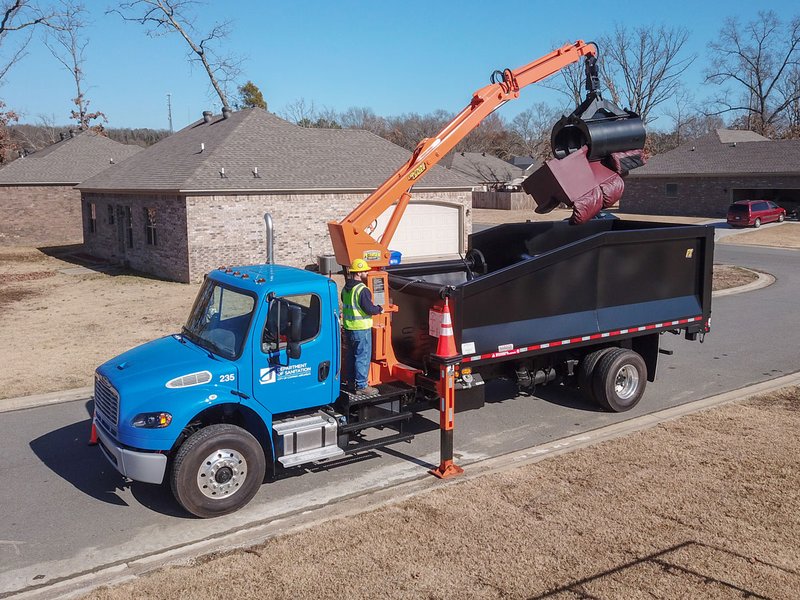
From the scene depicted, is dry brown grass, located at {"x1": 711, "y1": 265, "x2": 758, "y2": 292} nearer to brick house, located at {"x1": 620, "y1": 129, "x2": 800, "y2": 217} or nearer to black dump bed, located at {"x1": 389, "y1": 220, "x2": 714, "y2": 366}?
black dump bed, located at {"x1": 389, "y1": 220, "x2": 714, "y2": 366}

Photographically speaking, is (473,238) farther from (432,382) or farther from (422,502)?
(422,502)

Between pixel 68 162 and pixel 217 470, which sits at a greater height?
pixel 68 162

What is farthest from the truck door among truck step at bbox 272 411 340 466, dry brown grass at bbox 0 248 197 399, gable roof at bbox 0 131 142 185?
gable roof at bbox 0 131 142 185

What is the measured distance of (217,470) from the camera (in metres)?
6.79

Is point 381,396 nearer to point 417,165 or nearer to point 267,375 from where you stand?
point 267,375

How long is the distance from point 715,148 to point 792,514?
4841 cm

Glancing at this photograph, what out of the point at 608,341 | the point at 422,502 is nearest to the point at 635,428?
the point at 608,341

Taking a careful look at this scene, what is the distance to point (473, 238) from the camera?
11.6 m

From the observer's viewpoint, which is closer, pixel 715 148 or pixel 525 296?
pixel 525 296

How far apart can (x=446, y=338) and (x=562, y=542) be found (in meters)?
2.49

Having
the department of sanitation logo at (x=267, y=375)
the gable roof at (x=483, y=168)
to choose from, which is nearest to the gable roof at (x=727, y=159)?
the gable roof at (x=483, y=168)

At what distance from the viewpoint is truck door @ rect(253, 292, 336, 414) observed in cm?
715

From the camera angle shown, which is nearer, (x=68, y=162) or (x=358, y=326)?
(x=358, y=326)

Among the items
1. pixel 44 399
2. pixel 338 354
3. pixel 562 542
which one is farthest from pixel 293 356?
pixel 44 399
